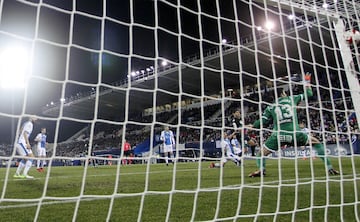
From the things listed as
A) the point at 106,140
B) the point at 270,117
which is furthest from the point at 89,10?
the point at 270,117

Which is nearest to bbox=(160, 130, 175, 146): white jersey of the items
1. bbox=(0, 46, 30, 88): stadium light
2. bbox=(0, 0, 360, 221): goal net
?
bbox=(0, 0, 360, 221): goal net

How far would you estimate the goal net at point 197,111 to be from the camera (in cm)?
254

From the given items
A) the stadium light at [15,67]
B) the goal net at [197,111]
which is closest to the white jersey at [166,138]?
the goal net at [197,111]

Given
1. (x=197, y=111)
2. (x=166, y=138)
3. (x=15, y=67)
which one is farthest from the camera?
(x=197, y=111)

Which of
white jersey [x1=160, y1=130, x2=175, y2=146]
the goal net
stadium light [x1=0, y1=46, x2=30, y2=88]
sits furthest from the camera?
white jersey [x1=160, y1=130, x2=175, y2=146]

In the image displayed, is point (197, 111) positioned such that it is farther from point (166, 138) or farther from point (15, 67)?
point (15, 67)

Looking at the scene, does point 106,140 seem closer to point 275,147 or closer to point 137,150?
point 137,150

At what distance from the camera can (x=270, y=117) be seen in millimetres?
5348

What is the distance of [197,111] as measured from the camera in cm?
2386

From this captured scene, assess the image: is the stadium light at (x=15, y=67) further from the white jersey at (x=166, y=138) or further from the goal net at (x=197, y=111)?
the white jersey at (x=166, y=138)

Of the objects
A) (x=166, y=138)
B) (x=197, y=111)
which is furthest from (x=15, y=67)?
(x=197, y=111)

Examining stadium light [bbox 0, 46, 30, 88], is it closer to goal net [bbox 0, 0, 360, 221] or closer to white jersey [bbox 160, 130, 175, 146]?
goal net [bbox 0, 0, 360, 221]

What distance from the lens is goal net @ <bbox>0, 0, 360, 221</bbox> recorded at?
2.54m

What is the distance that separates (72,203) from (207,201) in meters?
1.31
